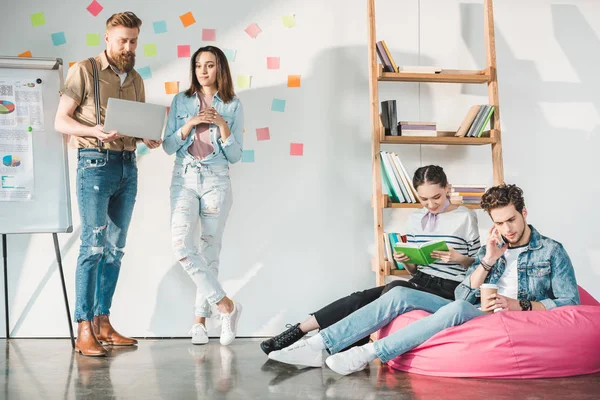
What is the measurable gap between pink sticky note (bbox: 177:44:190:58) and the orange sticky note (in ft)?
0.52

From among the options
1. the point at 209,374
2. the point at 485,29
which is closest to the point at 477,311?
the point at 209,374

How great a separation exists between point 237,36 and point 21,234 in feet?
5.32

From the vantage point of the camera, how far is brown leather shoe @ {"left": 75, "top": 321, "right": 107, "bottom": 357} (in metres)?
3.05

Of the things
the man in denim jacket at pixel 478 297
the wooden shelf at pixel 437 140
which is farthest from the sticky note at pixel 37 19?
the man in denim jacket at pixel 478 297

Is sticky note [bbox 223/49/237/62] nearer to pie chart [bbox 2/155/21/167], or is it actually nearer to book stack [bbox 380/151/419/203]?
book stack [bbox 380/151/419/203]

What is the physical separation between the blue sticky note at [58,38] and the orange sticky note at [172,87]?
2.04ft

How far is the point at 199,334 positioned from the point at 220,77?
131 centimetres

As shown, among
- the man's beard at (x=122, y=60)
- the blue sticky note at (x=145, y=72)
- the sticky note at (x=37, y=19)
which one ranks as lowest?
the man's beard at (x=122, y=60)

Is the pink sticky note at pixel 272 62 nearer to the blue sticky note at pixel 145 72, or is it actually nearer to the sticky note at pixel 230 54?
the sticky note at pixel 230 54

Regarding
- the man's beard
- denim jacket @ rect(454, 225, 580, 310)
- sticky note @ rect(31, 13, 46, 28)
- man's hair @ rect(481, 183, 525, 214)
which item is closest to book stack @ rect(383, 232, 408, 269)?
denim jacket @ rect(454, 225, 580, 310)

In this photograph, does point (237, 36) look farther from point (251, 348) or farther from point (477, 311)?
point (477, 311)

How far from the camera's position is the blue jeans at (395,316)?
254 centimetres

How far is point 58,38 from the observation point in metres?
3.84

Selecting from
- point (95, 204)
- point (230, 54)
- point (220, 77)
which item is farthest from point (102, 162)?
point (230, 54)
